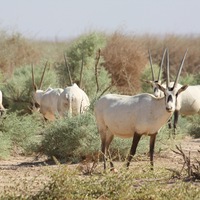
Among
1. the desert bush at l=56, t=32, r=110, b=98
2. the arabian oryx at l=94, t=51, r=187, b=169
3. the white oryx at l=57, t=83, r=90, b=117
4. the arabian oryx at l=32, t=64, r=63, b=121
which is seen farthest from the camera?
the desert bush at l=56, t=32, r=110, b=98

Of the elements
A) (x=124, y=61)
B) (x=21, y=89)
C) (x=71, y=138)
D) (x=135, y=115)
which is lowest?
(x=21, y=89)

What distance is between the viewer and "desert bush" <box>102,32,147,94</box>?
27.9 m

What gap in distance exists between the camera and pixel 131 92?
994 inches

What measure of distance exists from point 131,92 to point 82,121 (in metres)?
11.3

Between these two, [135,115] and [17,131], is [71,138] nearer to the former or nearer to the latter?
[135,115]

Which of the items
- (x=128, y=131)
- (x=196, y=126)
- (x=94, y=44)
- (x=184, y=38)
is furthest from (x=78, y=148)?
(x=184, y=38)

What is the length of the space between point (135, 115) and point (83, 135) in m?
2.14

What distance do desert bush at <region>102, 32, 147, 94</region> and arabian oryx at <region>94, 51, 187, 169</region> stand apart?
580 inches

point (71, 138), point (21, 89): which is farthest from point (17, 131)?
point (21, 89)

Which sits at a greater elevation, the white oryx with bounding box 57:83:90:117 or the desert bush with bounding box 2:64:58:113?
the white oryx with bounding box 57:83:90:117

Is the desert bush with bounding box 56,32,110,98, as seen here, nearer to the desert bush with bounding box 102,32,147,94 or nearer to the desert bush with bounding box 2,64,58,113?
the desert bush with bounding box 102,32,147,94

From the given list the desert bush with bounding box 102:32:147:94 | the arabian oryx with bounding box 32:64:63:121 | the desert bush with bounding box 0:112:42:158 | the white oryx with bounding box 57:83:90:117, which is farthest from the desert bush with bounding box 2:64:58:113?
the desert bush with bounding box 0:112:42:158

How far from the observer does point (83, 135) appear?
1375 cm

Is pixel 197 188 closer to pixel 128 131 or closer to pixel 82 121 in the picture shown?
pixel 128 131
